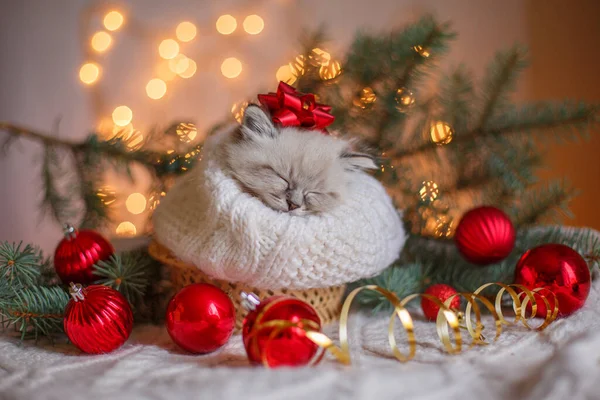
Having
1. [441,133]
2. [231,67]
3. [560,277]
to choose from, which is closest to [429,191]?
[441,133]

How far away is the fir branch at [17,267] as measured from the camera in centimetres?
81

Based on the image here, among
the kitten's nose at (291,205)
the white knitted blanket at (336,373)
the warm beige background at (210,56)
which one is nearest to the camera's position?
the white knitted blanket at (336,373)

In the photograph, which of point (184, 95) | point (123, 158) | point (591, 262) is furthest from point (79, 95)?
point (591, 262)

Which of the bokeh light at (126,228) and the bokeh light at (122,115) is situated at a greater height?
the bokeh light at (122,115)

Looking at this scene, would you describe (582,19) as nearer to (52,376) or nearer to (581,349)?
(581,349)

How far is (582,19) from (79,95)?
1752mm

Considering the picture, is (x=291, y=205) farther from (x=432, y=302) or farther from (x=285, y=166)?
(x=432, y=302)

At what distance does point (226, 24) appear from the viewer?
180cm

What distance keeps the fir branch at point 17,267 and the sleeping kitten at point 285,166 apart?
40 centimetres

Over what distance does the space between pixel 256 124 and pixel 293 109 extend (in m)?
0.08

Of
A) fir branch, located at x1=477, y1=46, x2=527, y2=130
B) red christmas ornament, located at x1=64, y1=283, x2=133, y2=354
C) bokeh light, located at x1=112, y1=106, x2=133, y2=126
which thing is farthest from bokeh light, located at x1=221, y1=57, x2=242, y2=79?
red christmas ornament, located at x1=64, y1=283, x2=133, y2=354

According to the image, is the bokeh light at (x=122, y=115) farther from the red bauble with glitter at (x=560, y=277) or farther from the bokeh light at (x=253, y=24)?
the red bauble with glitter at (x=560, y=277)

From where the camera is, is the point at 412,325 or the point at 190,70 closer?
the point at 412,325

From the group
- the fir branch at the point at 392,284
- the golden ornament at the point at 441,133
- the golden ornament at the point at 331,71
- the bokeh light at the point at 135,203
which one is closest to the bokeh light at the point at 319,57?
the golden ornament at the point at 331,71
